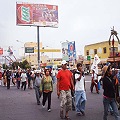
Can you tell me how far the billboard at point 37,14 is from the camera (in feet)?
117

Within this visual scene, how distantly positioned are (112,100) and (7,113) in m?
4.20

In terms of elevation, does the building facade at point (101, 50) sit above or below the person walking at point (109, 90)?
above

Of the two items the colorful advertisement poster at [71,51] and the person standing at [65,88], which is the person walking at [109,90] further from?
the colorful advertisement poster at [71,51]

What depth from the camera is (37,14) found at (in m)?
36.7

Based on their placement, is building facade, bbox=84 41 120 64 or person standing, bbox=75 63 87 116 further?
building facade, bbox=84 41 120 64

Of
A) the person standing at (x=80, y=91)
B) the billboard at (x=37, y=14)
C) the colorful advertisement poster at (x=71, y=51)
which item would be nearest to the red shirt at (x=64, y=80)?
the person standing at (x=80, y=91)

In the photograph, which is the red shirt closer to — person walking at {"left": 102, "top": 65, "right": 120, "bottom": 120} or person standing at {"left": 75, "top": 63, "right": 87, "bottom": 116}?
person standing at {"left": 75, "top": 63, "right": 87, "bottom": 116}

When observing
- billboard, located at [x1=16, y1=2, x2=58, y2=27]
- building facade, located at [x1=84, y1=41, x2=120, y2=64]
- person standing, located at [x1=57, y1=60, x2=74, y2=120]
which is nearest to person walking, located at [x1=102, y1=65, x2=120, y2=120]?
person standing, located at [x1=57, y1=60, x2=74, y2=120]

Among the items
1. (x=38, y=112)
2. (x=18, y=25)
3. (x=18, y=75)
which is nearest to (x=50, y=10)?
(x=18, y=25)

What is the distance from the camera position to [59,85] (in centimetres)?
812

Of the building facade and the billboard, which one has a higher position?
the billboard

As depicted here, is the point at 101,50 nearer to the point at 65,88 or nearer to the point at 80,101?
the point at 80,101

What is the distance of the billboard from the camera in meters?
35.6

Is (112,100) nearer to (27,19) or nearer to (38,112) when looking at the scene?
(38,112)
